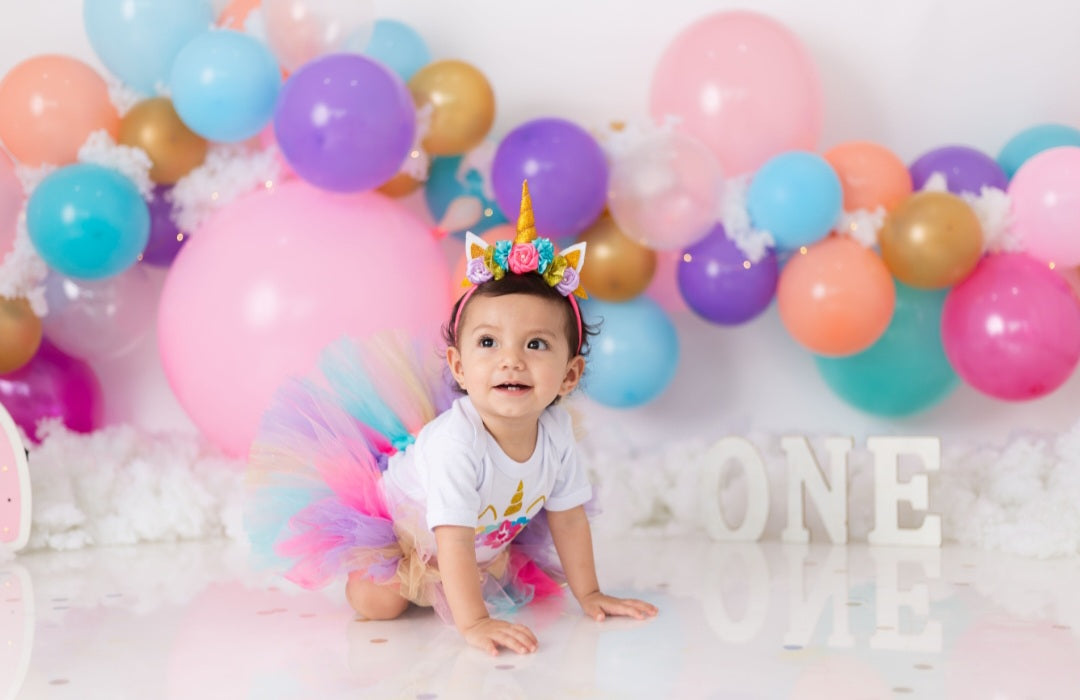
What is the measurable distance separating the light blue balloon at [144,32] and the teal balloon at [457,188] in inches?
24.9

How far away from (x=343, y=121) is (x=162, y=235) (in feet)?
2.17

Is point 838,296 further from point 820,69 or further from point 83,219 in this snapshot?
point 83,219

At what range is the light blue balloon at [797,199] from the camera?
8.39 ft

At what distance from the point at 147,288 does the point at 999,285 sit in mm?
2007

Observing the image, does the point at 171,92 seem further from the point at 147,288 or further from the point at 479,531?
the point at 479,531

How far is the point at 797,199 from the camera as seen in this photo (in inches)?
101

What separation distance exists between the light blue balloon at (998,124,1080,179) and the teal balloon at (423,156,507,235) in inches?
46.8

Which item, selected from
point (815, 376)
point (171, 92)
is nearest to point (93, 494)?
point (171, 92)

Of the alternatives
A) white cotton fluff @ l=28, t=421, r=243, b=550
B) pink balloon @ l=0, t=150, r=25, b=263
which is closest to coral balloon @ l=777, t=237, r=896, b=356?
white cotton fluff @ l=28, t=421, r=243, b=550

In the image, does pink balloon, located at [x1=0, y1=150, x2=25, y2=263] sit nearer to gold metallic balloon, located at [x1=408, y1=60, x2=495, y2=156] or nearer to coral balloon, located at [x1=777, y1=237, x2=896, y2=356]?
gold metallic balloon, located at [x1=408, y1=60, x2=495, y2=156]

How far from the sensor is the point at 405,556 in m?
1.83

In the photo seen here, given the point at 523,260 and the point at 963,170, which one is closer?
the point at 523,260

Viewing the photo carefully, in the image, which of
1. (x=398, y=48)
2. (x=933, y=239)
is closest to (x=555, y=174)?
(x=398, y=48)

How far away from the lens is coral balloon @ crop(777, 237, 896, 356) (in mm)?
2551
